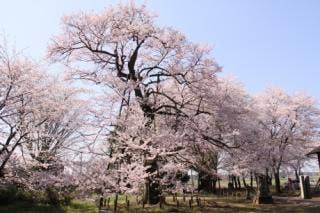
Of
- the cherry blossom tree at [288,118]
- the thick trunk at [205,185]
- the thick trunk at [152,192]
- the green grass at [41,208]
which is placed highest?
the cherry blossom tree at [288,118]

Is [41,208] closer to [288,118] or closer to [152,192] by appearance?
[152,192]

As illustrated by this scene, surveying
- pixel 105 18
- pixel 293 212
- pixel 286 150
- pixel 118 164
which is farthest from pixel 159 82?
pixel 286 150

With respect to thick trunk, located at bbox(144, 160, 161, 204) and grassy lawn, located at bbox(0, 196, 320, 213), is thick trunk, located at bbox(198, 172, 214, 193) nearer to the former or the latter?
grassy lawn, located at bbox(0, 196, 320, 213)

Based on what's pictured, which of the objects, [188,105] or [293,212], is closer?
[293,212]

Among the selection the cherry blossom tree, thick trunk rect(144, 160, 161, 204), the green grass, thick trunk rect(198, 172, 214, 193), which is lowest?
the green grass

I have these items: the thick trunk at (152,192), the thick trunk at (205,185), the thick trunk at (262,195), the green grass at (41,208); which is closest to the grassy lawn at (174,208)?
the green grass at (41,208)

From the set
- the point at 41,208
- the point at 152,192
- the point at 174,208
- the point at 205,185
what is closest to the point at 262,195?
the point at 174,208

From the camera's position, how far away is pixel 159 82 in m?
27.0

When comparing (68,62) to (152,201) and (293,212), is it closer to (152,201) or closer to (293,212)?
(152,201)

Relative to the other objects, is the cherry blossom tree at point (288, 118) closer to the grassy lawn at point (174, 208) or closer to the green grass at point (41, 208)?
the grassy lawn at point (174, 208)

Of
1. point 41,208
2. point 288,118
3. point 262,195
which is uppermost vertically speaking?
point 288,118

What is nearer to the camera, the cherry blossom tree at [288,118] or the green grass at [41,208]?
the green grass at [41,208]

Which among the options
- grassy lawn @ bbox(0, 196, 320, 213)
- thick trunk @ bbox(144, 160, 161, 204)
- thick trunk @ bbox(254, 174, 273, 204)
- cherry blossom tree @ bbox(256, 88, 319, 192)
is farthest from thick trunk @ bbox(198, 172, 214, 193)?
thick trunk @ bbox(144, 160, 161, 204)

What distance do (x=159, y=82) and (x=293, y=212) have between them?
11845 mm
